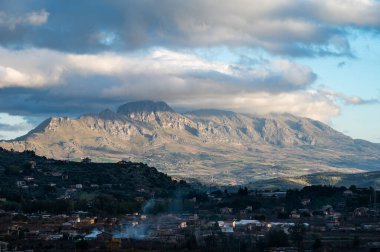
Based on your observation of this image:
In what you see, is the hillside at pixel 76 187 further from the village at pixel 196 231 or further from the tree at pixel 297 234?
the tree at pixel 297 234

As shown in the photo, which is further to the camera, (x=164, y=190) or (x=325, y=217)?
(x=164, y=190)

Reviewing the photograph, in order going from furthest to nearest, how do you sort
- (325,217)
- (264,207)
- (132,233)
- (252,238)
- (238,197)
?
(238,197)
(264,207)
(325,217)
(132,233)
(252,238)

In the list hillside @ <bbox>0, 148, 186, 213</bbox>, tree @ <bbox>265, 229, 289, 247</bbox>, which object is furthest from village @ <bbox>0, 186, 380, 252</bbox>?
hillside @ <bbox>0, 148, 186, 213</bbox>

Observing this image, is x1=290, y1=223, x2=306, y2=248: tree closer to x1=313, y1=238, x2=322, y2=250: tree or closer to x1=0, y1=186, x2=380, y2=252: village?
x1=0, y1=186, x2=380, y2=252: village

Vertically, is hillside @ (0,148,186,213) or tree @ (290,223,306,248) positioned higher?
hillside @ (0,148,186,213)

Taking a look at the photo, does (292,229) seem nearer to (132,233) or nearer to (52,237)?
(132,233)

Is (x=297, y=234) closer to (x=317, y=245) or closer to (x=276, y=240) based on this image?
(x=276, y=240)

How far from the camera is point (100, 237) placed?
328 ft

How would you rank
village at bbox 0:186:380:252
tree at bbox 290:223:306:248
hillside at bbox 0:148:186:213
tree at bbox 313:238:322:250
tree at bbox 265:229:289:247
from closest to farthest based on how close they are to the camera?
tree at bbox 313:238:322:250
village at bbox 0:186:380:252
tree at bbox 265:229:289:247
tree at bbox 290:223:306:248
hillside at bbox 0:148:186:213

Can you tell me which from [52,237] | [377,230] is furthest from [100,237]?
[377,230]

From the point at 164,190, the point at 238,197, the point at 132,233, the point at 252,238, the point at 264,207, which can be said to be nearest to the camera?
the point at 252,238

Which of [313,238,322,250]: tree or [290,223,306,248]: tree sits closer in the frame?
[313,238,322,250]: tree

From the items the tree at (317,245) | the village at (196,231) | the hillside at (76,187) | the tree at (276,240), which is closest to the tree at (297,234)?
the village at (196,231)

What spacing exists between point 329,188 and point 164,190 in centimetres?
3431
